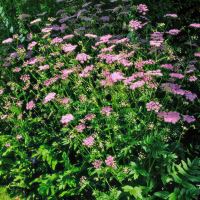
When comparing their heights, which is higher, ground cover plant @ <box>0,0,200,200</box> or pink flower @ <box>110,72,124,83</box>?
pink flower @ <box>110,72,124,83</box>

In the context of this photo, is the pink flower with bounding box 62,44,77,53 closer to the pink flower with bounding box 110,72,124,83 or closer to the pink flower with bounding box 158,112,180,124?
the pink flower with bounding box 110,72,124,83

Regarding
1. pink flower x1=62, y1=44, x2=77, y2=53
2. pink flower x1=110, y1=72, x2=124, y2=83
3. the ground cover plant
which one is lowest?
the ground cover plant

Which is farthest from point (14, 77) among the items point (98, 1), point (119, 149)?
point (119, 149)

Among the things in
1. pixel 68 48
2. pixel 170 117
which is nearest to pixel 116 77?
pixel 170 117

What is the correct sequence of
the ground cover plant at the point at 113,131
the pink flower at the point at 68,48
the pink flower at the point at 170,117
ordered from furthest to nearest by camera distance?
the pink flower at the point at 68,48 < the ground cover plant at the point at 113,131 < the pink flower at the point at 170,117

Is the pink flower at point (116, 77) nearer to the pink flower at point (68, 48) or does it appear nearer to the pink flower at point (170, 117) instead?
the pink flower at point (170, 117)

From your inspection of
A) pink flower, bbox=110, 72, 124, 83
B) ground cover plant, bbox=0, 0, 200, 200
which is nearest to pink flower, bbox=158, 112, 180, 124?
ground cover plant, bbox=0, 0, 200, 200

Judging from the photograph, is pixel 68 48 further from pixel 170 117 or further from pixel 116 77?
pixel 170 117

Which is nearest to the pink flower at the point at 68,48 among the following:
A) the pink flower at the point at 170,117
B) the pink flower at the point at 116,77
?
the pink flower at the point at 116,77

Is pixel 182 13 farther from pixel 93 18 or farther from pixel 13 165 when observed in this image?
pixel 13 165

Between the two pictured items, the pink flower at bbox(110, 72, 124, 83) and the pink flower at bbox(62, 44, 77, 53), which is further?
the pink flower at bbox(62, 44, 77, 53)

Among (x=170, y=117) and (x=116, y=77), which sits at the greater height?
(x=116, y=77)

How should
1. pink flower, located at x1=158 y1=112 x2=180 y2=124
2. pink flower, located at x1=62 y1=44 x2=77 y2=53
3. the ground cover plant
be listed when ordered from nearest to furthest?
pink flower, located at x1=158 y1=112 x2=180 y2=124, the ground cover plant, pink flower, located at x1=62 y1=44 x2=77 y2=53

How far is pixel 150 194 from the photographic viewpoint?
14.0 ft
